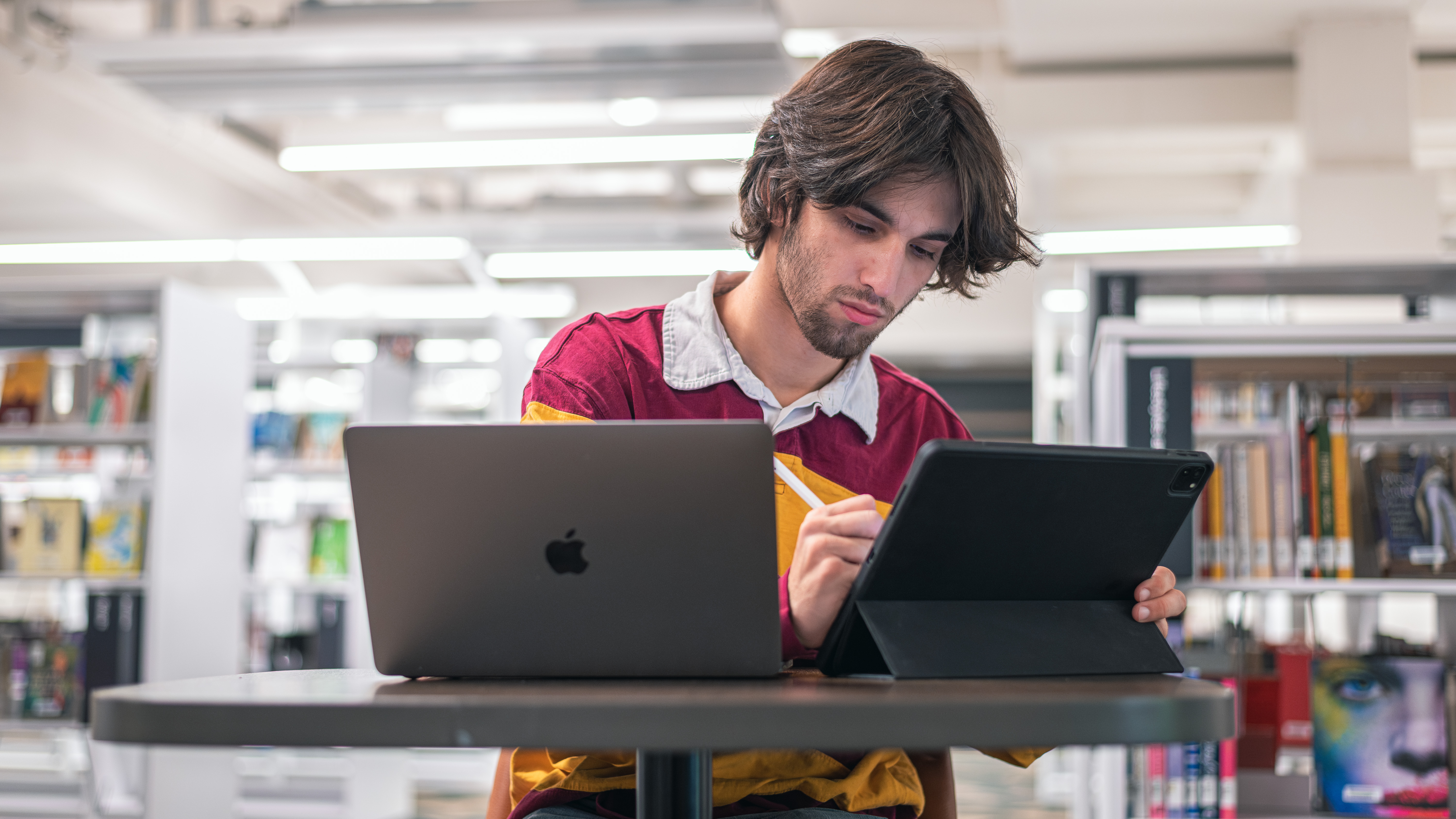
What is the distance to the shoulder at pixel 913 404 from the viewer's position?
149cm

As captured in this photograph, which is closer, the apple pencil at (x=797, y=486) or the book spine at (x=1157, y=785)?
the apple pencil at (x=797, y=486)

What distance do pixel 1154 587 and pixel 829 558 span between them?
29cm

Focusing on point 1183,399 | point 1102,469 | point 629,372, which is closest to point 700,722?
point 1102,469

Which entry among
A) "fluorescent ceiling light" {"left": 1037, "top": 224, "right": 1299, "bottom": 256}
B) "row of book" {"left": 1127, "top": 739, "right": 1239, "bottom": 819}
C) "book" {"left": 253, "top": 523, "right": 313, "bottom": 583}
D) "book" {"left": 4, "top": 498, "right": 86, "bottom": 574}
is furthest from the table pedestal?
"fluorescent ceiling light" {"left": 1037, "top": 224, "right": 1299, "bottom": 256}

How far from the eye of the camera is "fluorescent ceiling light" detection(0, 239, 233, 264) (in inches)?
269

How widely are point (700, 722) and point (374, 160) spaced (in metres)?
5.21

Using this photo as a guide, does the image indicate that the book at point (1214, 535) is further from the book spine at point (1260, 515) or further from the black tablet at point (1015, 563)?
the black tablet at point (1015, 563)

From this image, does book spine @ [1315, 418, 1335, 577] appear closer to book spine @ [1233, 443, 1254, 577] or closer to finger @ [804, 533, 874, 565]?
book spine @ [1233, 443, 1254, 577]

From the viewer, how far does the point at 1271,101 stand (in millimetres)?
5844

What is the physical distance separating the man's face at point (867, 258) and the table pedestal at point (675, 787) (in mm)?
621

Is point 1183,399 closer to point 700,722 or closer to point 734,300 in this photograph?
point 734,300

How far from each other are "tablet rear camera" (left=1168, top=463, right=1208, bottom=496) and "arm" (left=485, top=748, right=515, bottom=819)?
0.65 m

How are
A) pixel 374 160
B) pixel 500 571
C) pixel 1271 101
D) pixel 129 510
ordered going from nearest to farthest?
pixel 500 571 < pixel 129 510 < pixel 374 160 < pixel 1271 101

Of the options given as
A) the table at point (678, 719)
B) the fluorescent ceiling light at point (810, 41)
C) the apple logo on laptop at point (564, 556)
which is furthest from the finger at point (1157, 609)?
the fluorescent ceiling light at point (810, 41)
